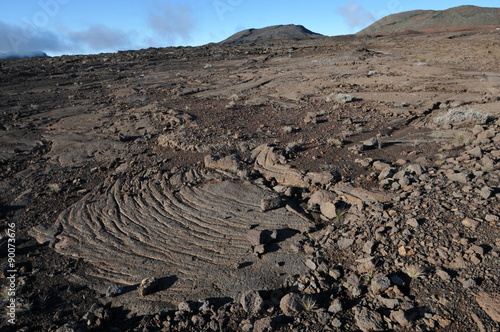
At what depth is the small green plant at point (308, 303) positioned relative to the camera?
10.2 ft

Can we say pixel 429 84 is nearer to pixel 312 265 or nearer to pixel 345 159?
pixel 345 159

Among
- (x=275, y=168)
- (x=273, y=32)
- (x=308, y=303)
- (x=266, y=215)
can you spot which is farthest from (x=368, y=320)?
(x=273, y=32)

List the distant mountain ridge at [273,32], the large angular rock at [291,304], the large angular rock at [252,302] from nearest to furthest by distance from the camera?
the large angular rock at [291,304], the large angular rock at [252,302], the distant mountain ridge at [273,32]

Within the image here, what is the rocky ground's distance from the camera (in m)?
3.16

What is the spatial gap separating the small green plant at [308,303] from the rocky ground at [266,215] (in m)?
0.01

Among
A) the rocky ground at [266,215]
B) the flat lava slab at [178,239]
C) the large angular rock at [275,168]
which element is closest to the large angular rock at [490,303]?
the rocky ground at [266,215]

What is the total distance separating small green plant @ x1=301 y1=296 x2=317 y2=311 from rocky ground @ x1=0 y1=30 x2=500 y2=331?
0.05 ft

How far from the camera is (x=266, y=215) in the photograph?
4.68 m

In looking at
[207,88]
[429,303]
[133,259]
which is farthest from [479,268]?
[207,88]

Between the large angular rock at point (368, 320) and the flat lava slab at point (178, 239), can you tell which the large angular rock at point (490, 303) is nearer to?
the large angular rock at point (368, 320)

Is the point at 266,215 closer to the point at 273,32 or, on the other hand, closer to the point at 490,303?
the point at 490,303

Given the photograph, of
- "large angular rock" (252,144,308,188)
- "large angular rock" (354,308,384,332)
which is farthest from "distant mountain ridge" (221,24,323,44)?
"large angular rock" (354,308,384,332)

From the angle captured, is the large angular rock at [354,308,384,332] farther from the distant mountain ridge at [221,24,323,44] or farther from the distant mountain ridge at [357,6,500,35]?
the distant mountain ridge at [221,24,323,44]

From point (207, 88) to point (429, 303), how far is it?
475 inches
